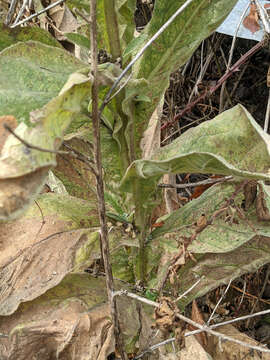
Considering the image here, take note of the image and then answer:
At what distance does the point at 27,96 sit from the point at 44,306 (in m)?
0.43

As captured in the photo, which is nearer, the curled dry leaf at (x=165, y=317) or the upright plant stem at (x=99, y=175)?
the upright plant stem at (x=99, y=175)

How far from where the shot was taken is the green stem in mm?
717

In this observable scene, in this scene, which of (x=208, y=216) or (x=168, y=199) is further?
(x=168, y=199)

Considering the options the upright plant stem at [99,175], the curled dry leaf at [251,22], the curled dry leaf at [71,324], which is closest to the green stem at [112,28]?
the upright plant stem at [99,175]

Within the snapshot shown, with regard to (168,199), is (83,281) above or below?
below

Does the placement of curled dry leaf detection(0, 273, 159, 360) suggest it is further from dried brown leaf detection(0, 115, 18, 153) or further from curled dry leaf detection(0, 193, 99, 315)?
dried brown leaf detection(0, 115, 18, 153)

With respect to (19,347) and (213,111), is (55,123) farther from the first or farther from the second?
(213,111)

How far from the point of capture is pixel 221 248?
807 mm

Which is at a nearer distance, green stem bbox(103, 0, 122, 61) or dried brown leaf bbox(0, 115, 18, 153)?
dried brown leaf bbox(0, 115, 18, 153)

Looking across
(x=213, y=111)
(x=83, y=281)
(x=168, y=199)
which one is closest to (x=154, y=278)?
(x=83, y=281)

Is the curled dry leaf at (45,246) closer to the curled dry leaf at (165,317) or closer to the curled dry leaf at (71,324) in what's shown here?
the curled dry leaf at (71,324)

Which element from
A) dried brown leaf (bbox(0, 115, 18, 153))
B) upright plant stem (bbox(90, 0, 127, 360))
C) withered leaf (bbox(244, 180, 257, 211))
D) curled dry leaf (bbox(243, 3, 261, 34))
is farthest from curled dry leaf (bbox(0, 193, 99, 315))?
curled dry leaf (bbox(243, 3, 261, 34))

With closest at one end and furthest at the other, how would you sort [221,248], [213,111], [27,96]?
1. [27,96]
2. [221,248]
3. [213,111]

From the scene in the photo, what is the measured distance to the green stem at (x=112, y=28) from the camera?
2.35 feet
